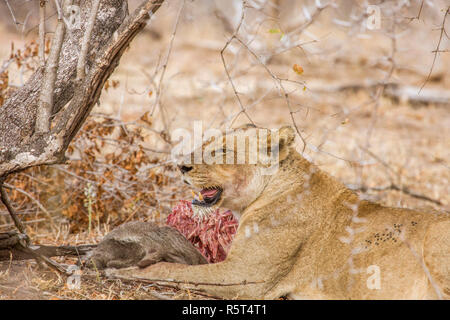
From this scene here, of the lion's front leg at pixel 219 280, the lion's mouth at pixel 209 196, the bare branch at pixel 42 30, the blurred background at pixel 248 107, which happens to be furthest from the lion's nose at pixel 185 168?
the bare branch at pixel 42 30

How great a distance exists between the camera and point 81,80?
4145 millimetres

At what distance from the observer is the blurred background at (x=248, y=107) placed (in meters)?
6.48

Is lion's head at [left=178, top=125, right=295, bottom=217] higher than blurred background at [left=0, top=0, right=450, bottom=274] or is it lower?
lower

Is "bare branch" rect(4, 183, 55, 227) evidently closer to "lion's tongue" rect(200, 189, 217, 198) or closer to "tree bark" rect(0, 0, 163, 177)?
"tree bark" rect(0, 0, 163, 177)

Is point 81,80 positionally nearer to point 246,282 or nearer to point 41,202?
point 246,282

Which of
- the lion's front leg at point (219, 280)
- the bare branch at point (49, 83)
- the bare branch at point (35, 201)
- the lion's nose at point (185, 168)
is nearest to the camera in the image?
the lion's front leg at point (219, 280)

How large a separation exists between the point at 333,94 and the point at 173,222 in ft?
29.6

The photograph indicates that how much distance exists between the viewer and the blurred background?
6484 mm

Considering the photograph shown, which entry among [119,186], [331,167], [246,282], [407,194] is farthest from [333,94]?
[246,282]

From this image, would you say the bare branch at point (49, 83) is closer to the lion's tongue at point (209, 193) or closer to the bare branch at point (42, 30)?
the bare branch at point (42, 30)

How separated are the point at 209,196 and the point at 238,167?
0.99 feet

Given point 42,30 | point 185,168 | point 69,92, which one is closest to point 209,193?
point 185,168

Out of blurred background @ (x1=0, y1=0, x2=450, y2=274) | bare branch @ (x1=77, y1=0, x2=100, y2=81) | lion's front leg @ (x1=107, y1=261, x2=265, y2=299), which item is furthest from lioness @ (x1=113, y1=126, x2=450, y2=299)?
bare branch @ (x1=77, y1=0, x2=100, y2=81)

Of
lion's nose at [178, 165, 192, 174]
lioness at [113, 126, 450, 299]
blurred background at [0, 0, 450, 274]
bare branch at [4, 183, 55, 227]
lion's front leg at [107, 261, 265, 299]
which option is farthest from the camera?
blurred background at [0, 0, 450, 274]
